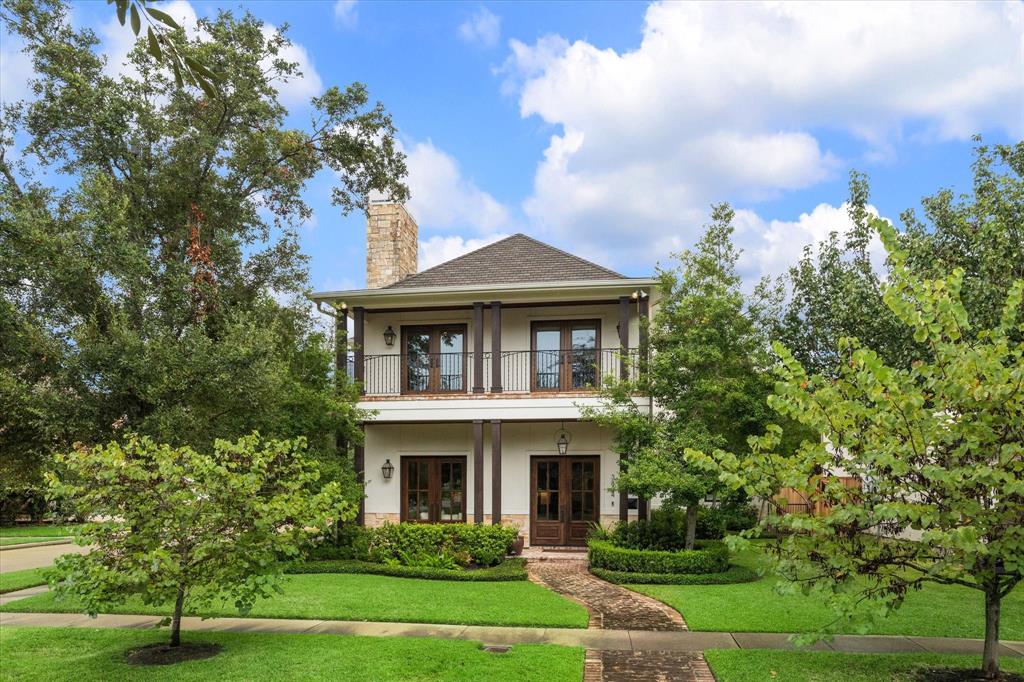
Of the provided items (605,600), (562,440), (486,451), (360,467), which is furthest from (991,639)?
(360,467)

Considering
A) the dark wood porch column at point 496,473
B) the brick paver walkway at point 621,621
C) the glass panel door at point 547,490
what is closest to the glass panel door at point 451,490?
the glass panel door at point 547,490

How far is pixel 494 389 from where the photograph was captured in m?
15.7

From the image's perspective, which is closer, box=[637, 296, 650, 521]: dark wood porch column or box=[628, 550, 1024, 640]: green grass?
box=[628, 550, 1024, 640]: green grass

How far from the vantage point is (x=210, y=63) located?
13.3 metres

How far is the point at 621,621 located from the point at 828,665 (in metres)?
2.89

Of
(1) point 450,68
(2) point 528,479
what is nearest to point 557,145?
(1) point 450,68

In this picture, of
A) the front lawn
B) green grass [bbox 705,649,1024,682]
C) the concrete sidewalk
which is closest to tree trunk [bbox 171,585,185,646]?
the concrete sidewalk

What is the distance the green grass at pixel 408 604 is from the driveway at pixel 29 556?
6016 millimetres

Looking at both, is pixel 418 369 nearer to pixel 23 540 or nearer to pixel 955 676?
pixel 955 676

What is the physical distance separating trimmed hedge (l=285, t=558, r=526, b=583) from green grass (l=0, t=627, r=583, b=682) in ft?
13.9

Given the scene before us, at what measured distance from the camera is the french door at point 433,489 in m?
17.1

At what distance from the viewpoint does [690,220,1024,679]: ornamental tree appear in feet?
18.0

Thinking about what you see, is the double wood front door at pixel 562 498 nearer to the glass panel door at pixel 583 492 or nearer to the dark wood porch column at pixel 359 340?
the glass panel door at pixel 583 492

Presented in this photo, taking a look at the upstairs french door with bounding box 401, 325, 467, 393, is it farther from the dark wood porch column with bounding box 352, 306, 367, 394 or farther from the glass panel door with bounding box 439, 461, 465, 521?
the glass panel door with bounding box 439, 461, 465, 521
